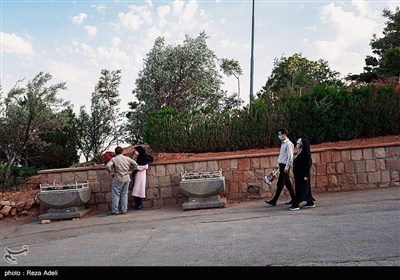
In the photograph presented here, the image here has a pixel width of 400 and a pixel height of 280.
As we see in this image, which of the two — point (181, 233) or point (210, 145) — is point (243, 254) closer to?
point (181, 233)

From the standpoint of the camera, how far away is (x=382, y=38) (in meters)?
29.8

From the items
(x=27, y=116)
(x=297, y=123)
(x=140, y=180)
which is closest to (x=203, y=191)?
(x=140, y=180)

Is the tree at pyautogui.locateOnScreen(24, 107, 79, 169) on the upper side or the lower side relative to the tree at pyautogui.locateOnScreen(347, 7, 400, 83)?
lower

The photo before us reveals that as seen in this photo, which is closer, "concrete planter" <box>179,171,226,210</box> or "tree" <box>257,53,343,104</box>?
"concrete planter" <box>179,171,226,210</box>

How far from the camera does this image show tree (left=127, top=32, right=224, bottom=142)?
63.7 feet

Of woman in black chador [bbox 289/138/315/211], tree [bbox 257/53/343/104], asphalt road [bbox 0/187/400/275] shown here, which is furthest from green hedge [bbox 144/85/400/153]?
tree [bbox 257/53/343/104]

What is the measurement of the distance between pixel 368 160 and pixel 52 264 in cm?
876

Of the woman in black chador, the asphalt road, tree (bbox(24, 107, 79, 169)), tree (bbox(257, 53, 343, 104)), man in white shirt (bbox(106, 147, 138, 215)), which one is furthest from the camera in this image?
tree (bbox(257, 53, 343, 104))

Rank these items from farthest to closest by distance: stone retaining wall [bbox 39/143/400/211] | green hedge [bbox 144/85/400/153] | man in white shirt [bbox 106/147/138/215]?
green hedge [bbox 144/85/400/153]
stone retaining wall [bbox 39/143/400/211]
man in white shirt [bbox 106/147/138/215]

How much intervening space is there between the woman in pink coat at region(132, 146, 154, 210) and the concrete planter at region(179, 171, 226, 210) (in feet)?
4.23

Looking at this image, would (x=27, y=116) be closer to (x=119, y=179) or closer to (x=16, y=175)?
(x=16, y=175)

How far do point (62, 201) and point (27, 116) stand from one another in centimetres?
572

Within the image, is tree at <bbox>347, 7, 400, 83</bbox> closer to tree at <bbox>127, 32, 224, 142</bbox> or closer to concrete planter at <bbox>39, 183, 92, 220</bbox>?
tree at <bbox>127, 32, 224, 142</bbox>

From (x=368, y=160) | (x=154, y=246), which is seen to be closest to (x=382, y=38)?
(x=368, y=160)
